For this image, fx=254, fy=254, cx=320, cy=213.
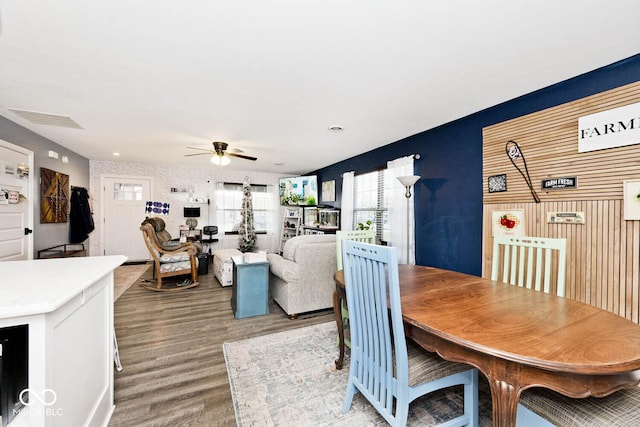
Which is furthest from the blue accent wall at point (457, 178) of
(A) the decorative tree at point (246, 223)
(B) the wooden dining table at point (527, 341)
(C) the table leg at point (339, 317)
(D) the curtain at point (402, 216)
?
(A) the decorative tree at point (246, 223)

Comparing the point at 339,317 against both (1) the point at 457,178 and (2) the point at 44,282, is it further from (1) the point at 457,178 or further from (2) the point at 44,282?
(1) the point at 457,178

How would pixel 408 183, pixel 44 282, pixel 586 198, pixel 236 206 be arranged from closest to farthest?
pixel 44 282 < pixel 586 198 < pixel 408 183 < pixel 236 206

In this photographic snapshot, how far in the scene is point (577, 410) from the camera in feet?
3.09

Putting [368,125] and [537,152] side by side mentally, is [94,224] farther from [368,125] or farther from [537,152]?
[537,152]

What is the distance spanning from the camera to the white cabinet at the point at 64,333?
87 centimetres

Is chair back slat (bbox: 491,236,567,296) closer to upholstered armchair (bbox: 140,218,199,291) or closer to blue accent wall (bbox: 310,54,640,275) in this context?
blue accent wall (bbox: 310,54,640,275)

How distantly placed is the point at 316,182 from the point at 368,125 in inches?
123

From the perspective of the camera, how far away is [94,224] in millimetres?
5590

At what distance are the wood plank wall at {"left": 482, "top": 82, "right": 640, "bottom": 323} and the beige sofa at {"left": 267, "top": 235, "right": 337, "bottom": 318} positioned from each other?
6.57 feet

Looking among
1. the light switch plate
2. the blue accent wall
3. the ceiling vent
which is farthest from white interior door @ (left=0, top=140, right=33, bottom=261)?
the light switch plate

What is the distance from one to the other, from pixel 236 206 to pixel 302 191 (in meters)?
2.00

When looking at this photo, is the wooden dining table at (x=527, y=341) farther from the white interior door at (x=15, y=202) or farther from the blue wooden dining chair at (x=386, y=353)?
the white interior door at (x=15, y=202)

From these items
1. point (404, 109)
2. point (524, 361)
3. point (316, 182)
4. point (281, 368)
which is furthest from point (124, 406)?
point (316, 182)

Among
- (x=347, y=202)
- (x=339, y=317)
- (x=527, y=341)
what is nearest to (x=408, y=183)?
(x=347, y=202)
